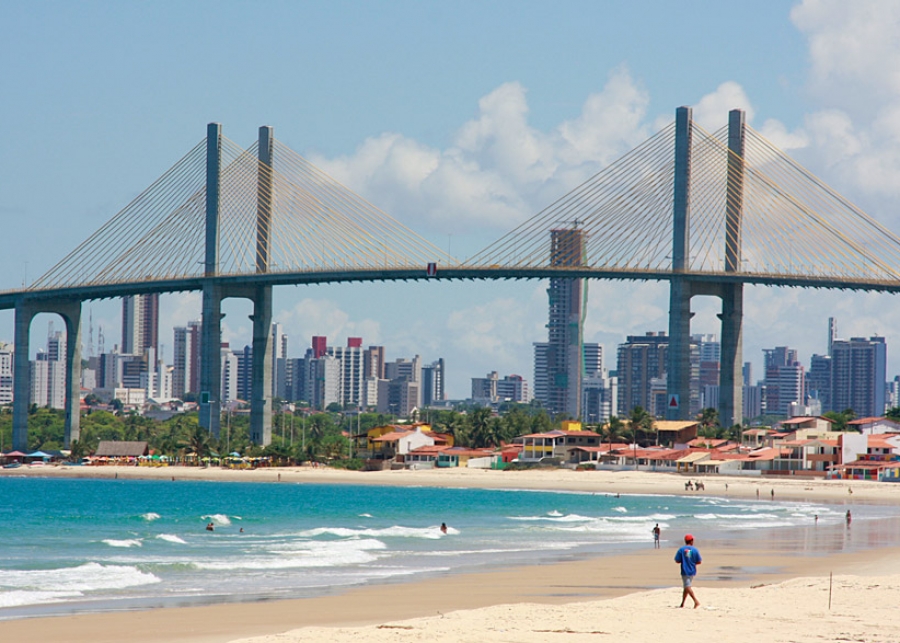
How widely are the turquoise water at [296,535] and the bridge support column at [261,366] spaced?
24.3 meters

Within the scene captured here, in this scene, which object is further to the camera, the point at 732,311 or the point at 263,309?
the point at 263,309

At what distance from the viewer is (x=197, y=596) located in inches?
1069

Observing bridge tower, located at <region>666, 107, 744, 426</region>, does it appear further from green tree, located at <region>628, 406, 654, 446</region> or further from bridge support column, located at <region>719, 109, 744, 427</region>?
green tree, located at <region>628, 406, 654, 446</region>

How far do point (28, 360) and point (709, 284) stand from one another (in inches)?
2196

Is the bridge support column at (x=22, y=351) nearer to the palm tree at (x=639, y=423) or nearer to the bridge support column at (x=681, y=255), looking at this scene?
the palm tree at (x=639, y=423)

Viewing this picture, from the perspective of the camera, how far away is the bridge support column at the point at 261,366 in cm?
10625

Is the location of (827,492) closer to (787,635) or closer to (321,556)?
(321,556)

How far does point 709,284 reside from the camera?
95875mm

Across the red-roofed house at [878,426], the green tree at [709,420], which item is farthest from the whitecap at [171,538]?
the green tree at [709,420]

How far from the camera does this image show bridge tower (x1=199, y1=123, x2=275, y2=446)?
334ft

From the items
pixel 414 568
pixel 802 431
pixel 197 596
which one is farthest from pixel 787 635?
pixel 802 431

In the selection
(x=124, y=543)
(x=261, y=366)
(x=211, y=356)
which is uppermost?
(x=211, y=356)

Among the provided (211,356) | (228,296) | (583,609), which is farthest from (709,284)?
(583,609)

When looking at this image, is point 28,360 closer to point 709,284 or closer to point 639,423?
point 639,423
